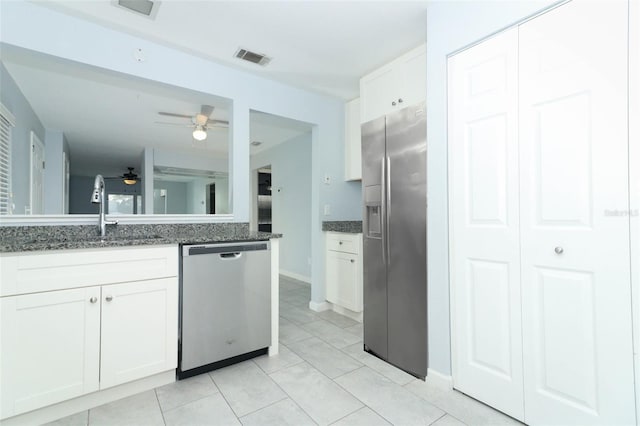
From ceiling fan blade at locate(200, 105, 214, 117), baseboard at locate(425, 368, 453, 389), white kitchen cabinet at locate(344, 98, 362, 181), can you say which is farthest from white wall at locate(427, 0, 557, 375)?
ceiling fan blade at locate(200, 105, 214, 117)

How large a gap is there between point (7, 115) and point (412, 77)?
3485 millimetres

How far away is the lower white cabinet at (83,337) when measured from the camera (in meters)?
1.43

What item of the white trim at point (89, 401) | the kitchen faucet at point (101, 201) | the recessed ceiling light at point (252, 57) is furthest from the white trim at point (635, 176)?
the kitchen faucet at point (101, 201)

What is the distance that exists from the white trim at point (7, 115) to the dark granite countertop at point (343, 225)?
2976mm

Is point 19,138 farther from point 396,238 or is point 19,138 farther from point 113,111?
point 396,238

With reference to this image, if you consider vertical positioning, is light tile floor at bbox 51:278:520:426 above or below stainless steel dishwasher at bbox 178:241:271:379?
below

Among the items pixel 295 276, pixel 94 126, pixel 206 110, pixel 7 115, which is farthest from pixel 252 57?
pixel 295 276

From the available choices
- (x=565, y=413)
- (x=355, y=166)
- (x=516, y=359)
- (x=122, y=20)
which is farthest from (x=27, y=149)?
(x=565, y=413)

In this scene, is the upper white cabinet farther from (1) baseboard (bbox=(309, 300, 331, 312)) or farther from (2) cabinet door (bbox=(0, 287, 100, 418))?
(2) cabinet door (bbox=(0, 287, 100, 418))

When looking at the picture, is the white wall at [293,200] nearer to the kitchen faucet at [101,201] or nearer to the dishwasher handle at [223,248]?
the dishwasher handle at [223,248]

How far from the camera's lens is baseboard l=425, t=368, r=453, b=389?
5.87 ft

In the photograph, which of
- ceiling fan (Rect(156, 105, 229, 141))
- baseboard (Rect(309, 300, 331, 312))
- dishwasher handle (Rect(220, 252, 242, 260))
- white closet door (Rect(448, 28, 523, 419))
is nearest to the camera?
white closet door (Rect(448, 28, 523, 419))

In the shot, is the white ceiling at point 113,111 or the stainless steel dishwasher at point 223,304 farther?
the white ceiling at point 113,111

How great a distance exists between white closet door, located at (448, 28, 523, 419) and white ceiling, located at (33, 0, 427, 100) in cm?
67
